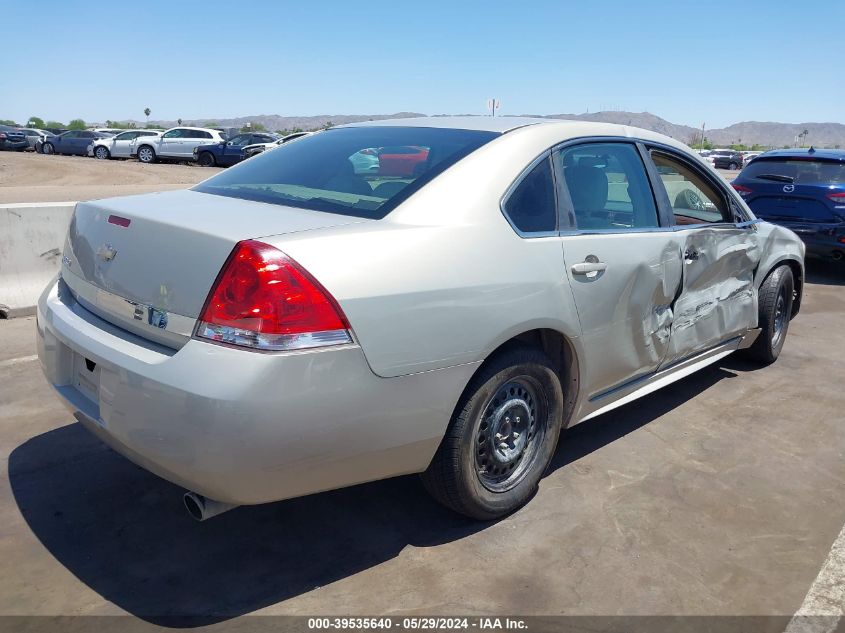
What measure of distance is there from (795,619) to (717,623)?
0.29 m

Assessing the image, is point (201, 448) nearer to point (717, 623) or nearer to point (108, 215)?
point (108, 215)

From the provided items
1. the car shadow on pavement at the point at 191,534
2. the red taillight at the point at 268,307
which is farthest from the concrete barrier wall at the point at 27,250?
the red taillight at the point at 268,307

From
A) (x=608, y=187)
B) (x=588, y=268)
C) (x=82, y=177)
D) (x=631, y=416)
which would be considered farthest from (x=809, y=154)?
(x=82, y=177)

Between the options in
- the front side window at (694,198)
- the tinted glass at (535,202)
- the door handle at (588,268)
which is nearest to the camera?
the tinted glass at (535,202)

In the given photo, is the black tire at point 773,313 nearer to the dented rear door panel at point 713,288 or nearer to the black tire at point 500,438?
the dented rear door panel at point 713,288

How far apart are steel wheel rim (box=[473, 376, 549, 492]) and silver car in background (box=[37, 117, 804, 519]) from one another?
10 millimetres

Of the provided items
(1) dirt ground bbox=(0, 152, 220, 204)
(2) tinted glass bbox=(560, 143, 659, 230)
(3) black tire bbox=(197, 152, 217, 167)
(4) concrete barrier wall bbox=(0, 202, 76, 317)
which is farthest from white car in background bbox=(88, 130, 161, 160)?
(2) tinted glass bbox=(560, 143, 659, 230)

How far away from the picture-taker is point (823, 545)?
3104 millimetres

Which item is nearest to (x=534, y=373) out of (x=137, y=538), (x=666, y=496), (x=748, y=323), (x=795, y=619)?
(x=666, y=496)

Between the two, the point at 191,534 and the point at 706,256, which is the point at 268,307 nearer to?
the point at 191,534

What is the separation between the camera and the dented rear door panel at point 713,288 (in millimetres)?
3947

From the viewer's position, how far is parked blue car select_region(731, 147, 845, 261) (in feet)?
27.5

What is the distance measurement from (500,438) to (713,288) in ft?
6.15

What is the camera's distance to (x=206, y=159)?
98.8 ft
